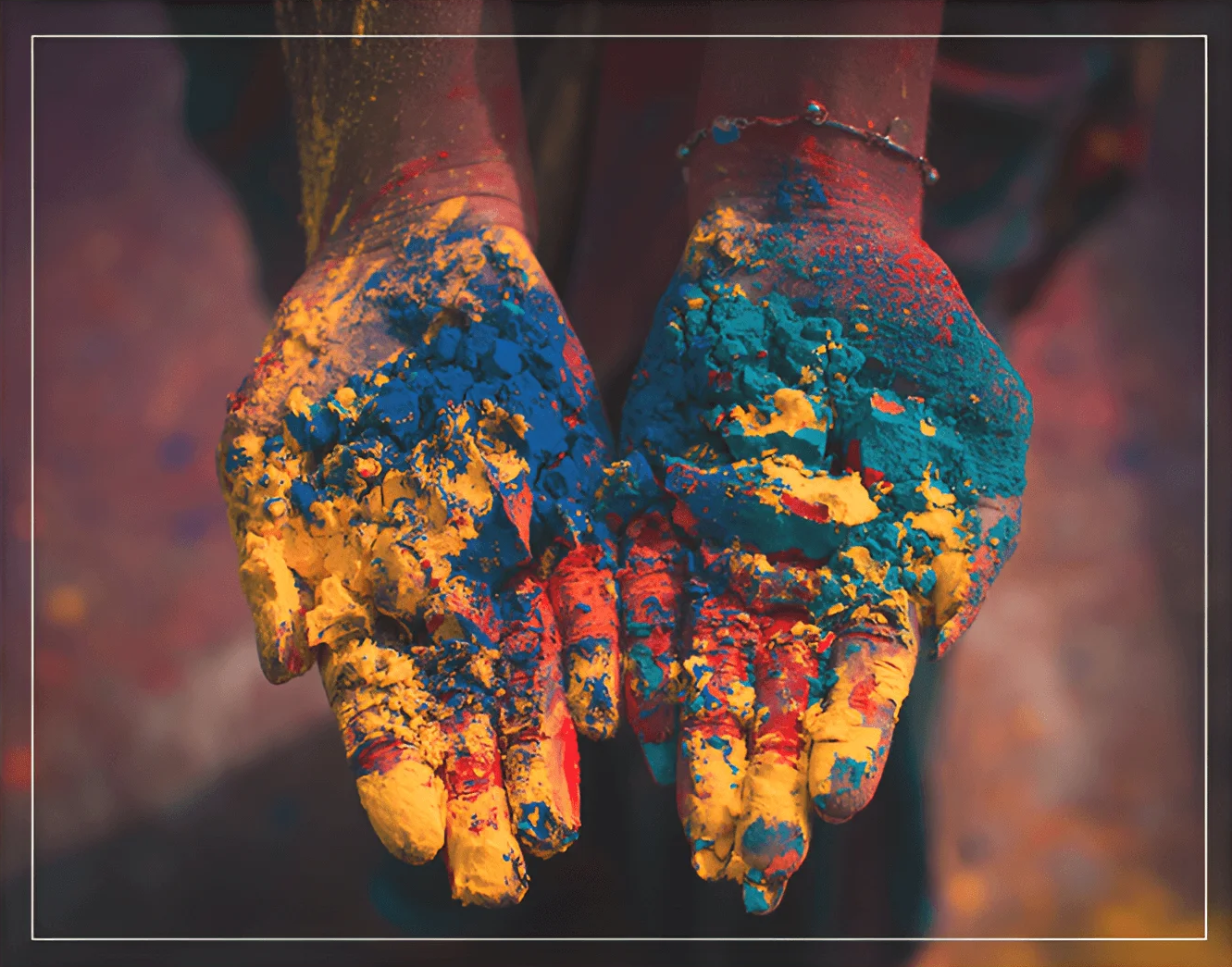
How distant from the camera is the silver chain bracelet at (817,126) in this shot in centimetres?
81

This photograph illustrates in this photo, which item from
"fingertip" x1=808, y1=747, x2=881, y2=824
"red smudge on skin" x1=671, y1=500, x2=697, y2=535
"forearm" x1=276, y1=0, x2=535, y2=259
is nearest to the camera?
"fingertip" x1=808, y1=747, x2=881, y2=824

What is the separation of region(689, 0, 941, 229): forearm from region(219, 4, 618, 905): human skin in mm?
165

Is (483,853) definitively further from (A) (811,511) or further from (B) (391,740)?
(A) (811,511)

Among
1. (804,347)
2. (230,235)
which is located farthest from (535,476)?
(230,235)

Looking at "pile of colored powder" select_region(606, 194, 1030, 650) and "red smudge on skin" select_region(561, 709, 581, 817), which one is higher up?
"pile of colored powder" select_region(606, 194, 1030, 650)

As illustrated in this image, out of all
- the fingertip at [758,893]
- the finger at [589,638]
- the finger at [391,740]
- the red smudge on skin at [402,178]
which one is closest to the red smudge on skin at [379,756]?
the finger at [391,740]

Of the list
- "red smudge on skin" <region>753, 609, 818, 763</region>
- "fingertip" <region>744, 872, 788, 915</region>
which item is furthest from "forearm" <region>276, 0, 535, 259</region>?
"fingertip" <region>744, 872, 788, 915</region>

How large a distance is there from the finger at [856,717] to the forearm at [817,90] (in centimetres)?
37

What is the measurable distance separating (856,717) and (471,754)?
0.74 feet

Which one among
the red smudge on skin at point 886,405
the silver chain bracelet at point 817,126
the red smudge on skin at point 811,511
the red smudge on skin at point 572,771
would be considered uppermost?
the silver chain bracelet at point 817,126

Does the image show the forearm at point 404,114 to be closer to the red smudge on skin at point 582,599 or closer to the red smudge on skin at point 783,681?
the red smudge on skin at point 582,599

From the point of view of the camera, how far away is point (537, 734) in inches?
24.5

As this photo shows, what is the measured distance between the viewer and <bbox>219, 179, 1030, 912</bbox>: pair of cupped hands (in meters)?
0.60

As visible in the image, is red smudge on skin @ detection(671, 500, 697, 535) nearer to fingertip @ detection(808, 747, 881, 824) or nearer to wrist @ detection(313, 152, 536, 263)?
A: fingertip @ detection(808, 747, 881, 824)
